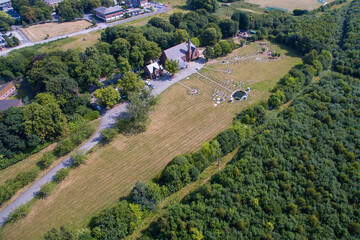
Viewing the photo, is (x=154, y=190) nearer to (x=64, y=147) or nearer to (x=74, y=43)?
(x=64, y=147)

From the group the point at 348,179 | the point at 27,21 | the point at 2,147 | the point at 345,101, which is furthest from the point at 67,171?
the point at 27,21

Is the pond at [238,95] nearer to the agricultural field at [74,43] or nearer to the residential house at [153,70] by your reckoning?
the residential house at [153,70]

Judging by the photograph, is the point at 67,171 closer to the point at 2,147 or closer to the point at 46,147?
the point at 46,147

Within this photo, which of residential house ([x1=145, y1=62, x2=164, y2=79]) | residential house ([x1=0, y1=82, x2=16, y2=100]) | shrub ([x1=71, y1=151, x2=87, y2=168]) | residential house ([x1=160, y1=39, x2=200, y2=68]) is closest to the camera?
shrub ([x1=71, y1=151, x2=87, y2=168])

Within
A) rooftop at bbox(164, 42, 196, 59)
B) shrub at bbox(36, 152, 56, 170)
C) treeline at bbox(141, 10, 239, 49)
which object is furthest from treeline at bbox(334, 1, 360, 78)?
shrub at bbox(36, 152, 56, 170)

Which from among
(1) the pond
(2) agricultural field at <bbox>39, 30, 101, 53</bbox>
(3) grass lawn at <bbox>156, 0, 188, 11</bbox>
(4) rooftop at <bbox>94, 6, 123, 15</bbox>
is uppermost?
(4) rooftop at <bbox>94, 6, 123, 15</bbox>

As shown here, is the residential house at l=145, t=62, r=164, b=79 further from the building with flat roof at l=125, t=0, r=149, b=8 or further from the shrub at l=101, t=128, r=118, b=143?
the building with flat roof at l=125, t=0, r=149, b=8

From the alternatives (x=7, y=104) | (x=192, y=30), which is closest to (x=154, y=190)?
(x=7, y=104)
